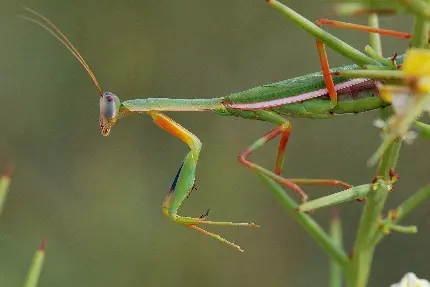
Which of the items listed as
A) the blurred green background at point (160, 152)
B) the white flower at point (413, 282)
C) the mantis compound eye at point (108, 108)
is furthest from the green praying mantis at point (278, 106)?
the blurred green background at point (160, 152)

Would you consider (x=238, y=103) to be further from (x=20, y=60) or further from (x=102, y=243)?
(x=20, y=60)

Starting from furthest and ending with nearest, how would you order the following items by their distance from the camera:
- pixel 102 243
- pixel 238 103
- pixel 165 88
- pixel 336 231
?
pixel 165 88 < pixel 102 243 < pixel 238 103 < pixel 336 231

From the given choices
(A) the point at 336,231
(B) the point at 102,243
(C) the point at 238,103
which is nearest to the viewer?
(A) the point at 336,231

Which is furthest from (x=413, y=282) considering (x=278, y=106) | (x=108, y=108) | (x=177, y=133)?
(x=108, y=108)

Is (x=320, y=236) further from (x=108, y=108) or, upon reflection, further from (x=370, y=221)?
(x=108, y=108)

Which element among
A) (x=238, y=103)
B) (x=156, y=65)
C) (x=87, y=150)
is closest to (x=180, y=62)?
(x=156, y=65)
